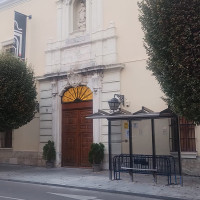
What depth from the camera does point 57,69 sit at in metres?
15.7

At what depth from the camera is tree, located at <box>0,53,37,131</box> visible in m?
13.1

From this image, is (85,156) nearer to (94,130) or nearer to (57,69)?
(94,130)

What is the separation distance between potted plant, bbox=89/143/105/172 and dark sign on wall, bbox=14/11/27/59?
7013 millimetres

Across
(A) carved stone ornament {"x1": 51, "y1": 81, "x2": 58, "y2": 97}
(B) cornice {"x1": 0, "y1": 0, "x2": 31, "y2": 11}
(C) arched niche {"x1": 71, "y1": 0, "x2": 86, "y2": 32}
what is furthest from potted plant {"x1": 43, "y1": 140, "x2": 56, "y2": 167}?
(B) cornice {"x1": 0, "y1": 0, "x2": 31, "y2": 11}

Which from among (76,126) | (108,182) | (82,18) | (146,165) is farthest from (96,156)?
(82,18)

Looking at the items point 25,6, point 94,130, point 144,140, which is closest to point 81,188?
point 144,140

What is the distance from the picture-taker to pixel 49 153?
14.7 meters

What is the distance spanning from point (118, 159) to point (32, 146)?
7.09 m

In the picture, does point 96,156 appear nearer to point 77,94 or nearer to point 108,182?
point 108,182

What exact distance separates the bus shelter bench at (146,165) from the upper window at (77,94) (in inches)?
183

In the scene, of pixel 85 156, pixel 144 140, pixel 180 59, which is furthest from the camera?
pixel 85 156

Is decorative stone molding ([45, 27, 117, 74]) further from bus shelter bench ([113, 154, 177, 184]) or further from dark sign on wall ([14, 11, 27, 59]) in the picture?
bus shelter bench ([113, 154, 177, 184])

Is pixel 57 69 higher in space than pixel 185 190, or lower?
higher

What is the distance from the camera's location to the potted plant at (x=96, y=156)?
13055mm
